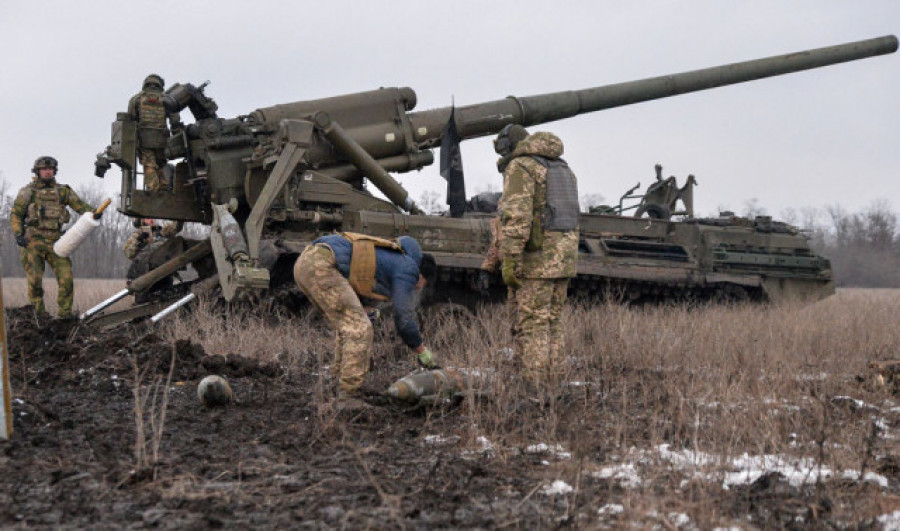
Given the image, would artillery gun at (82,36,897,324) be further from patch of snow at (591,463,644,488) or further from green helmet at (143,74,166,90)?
patch of snow at (591,463,644,488)

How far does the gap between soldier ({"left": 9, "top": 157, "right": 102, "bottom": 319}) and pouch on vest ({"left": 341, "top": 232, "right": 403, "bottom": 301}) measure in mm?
6911

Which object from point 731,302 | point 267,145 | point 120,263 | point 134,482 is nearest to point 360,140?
point 267,145

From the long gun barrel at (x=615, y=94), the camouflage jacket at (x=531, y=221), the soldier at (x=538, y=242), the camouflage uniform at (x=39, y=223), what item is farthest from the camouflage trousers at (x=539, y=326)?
the camouflage uniform at (x=39, y=223)

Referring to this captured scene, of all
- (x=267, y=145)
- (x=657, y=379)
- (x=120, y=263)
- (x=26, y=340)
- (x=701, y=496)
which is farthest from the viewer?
(x=120, y=263)

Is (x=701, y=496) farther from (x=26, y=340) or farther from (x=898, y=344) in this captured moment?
(x=26, y=340)

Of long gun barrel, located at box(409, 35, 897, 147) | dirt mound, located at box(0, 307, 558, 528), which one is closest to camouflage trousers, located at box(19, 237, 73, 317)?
dirt mound, located at box(0, 307, 558, 528)

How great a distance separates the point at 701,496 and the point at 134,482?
246 centimetres

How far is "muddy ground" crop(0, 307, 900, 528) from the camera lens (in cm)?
379

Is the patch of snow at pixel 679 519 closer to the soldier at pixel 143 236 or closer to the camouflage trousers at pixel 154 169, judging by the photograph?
the camouflage trousers at pixel 154 169

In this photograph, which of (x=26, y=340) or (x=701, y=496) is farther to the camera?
(x=26, y=340)

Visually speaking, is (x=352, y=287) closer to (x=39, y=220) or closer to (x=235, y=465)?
(x=235, y=465)

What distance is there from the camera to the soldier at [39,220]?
12320 mm

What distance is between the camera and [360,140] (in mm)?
11883

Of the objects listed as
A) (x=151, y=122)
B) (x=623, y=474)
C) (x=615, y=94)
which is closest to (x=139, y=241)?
(x=151, y=122)
